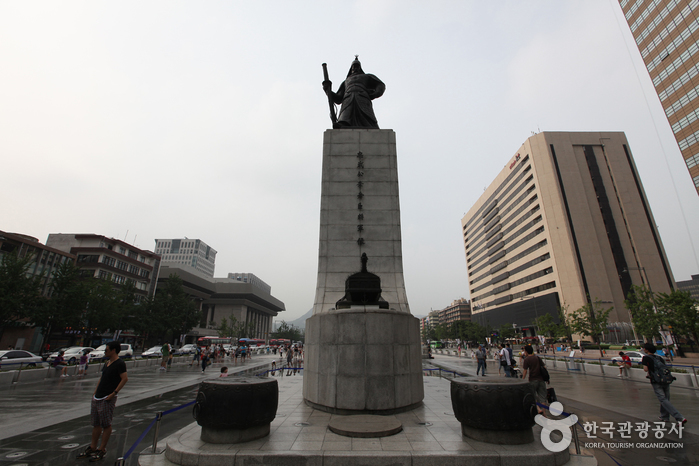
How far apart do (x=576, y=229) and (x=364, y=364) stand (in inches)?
2890

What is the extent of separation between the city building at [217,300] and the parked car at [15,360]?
221 ft

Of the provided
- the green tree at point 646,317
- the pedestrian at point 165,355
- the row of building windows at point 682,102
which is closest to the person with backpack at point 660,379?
the pedestrian at point 165,355

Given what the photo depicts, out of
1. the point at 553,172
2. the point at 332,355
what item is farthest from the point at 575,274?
the point at 332,355

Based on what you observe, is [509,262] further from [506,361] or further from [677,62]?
[506,361]

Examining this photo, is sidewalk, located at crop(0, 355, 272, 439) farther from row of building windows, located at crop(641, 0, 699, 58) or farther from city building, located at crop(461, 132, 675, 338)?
row of building windows, located at crop(641, 0, 699, 58)

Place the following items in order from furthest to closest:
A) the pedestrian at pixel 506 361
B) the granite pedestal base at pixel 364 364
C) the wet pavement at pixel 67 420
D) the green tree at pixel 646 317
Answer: the green tree at pixel 646 317, the pedestrian at pixel 506 361, the granite pedestal base at pixel 364 364, the wet pavement at pixel 67 420

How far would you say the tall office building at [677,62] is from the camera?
4272 centimetres

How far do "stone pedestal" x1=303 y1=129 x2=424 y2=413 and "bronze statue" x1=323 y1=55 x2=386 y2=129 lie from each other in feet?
3.87

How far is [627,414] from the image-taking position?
9.80 m

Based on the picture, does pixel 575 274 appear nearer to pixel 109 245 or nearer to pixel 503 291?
pixel 503 291

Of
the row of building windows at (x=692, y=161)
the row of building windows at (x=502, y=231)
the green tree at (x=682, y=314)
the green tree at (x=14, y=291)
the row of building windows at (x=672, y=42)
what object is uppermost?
the row of building windows at (x=672, y=42)

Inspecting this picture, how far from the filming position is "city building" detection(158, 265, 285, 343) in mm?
91812

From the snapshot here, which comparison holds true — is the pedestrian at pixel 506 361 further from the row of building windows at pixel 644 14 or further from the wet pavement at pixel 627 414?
the row of building windows at pixel 644 14

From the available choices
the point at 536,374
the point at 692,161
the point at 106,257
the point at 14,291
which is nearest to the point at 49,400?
the point at 536,374
